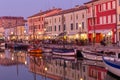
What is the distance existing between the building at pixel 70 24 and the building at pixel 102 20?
330cm

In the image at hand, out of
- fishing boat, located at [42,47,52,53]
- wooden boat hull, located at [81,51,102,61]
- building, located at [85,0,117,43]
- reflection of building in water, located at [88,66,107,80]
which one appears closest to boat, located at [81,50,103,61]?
wooden boat hull, located at [81,51,102,61]

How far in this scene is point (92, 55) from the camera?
172 ft

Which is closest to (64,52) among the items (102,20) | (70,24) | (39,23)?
(102,20)

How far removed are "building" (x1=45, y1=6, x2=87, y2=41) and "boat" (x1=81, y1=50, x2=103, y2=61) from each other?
1999 centimetres

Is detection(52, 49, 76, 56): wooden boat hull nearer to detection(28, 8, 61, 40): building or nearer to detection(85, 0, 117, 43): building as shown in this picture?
detection(85, 0, 117, 43): building

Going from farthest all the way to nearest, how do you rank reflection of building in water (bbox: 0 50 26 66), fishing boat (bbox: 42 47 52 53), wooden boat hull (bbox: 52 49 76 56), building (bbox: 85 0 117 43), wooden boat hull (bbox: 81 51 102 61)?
fishing boat (bbox: 42 47 52 53) → building (bbox: 85 0 117 43) → wooden boat hull (bbox: 52 49 76 56) → reflection of building in water (bbox: 0 50 26 66) → wooden boat hull (bbox: 81 51 102 61)

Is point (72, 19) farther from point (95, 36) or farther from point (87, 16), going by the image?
point (95, 36)

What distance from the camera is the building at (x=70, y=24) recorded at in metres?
77.3

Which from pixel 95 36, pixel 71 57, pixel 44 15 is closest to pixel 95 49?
pixel 71 57

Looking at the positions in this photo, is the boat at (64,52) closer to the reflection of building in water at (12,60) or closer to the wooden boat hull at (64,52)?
the wooden boat hull at (64,52)

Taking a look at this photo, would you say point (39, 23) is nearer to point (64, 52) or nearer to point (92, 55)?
point (64, 52)

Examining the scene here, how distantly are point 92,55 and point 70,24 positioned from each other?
33100 mm

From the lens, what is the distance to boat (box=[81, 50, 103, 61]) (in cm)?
5052

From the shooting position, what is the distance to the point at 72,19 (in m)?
83.6
